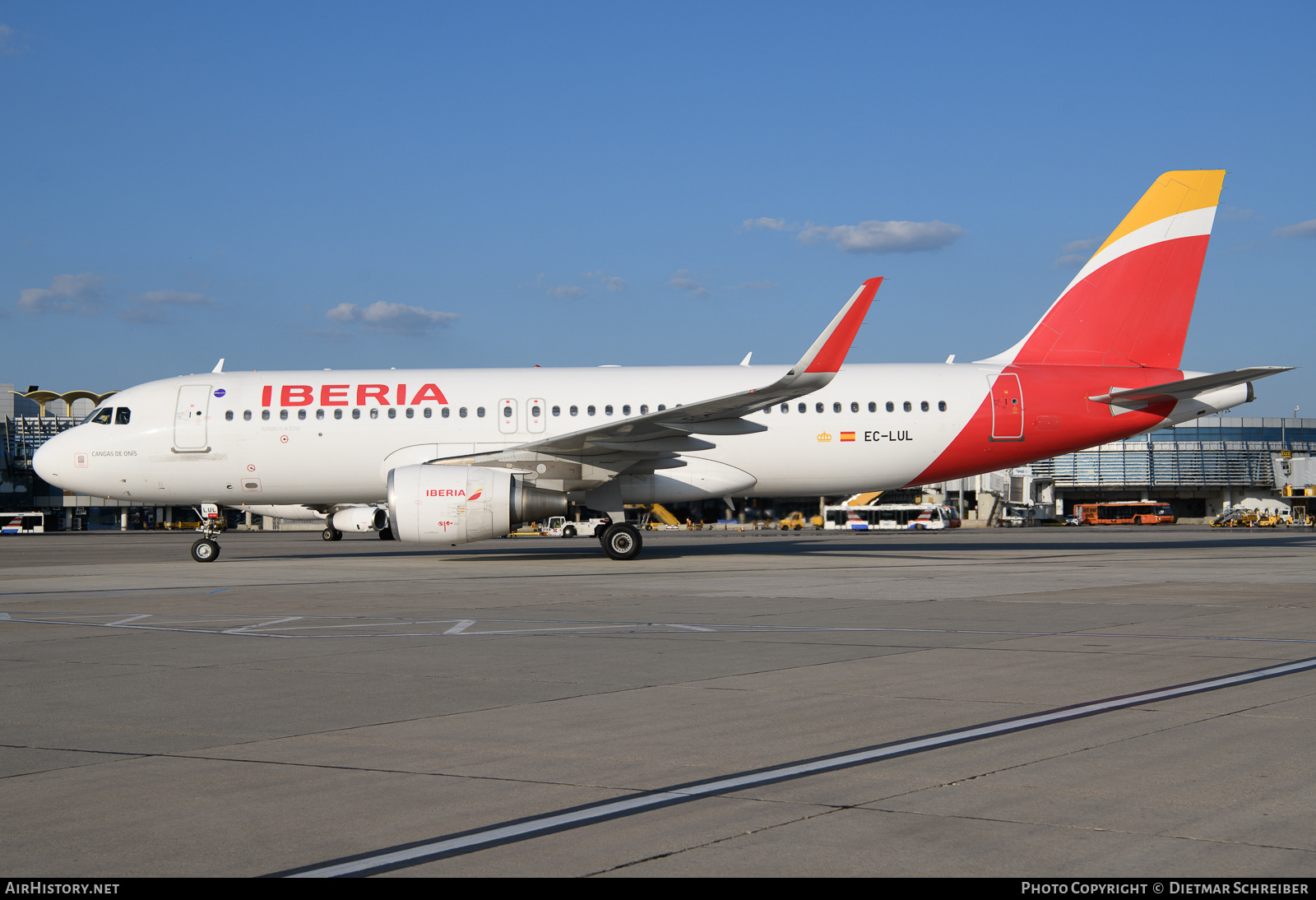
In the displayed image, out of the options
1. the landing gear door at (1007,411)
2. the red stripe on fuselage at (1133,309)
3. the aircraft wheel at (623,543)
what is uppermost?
the red stripe on fuselage at (1133,309)

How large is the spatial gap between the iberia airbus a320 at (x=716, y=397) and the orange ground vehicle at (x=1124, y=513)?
207 ft

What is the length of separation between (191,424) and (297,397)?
2400 mm

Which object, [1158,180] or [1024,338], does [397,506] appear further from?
[1158,180]

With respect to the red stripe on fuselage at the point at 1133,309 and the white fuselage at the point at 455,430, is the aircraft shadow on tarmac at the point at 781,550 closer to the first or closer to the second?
the white fuselage at the point at 455,430

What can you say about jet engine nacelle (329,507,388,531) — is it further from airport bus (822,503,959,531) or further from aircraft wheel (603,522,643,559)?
airport bus (822,503,959,531)

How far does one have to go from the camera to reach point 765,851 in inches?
149

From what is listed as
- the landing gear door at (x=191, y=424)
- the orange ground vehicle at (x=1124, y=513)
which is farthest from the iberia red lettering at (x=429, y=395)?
the orange ground vehicle at (x=1124, y=513)

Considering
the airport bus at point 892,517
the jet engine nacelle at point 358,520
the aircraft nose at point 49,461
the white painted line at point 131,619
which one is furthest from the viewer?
the airport bus at point 892,517

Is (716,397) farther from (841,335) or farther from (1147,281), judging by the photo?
(1147,281)

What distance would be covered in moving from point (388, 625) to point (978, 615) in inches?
251

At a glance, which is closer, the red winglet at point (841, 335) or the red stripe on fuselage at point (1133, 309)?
the red winglet at point (841, 335)

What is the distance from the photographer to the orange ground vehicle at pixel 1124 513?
81812mm

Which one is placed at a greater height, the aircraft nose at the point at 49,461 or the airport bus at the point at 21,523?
the aircraft nose at the point at 49,461

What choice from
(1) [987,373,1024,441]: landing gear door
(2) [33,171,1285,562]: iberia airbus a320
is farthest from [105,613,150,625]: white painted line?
(1) [987,373,1024,441]: landing gear door
